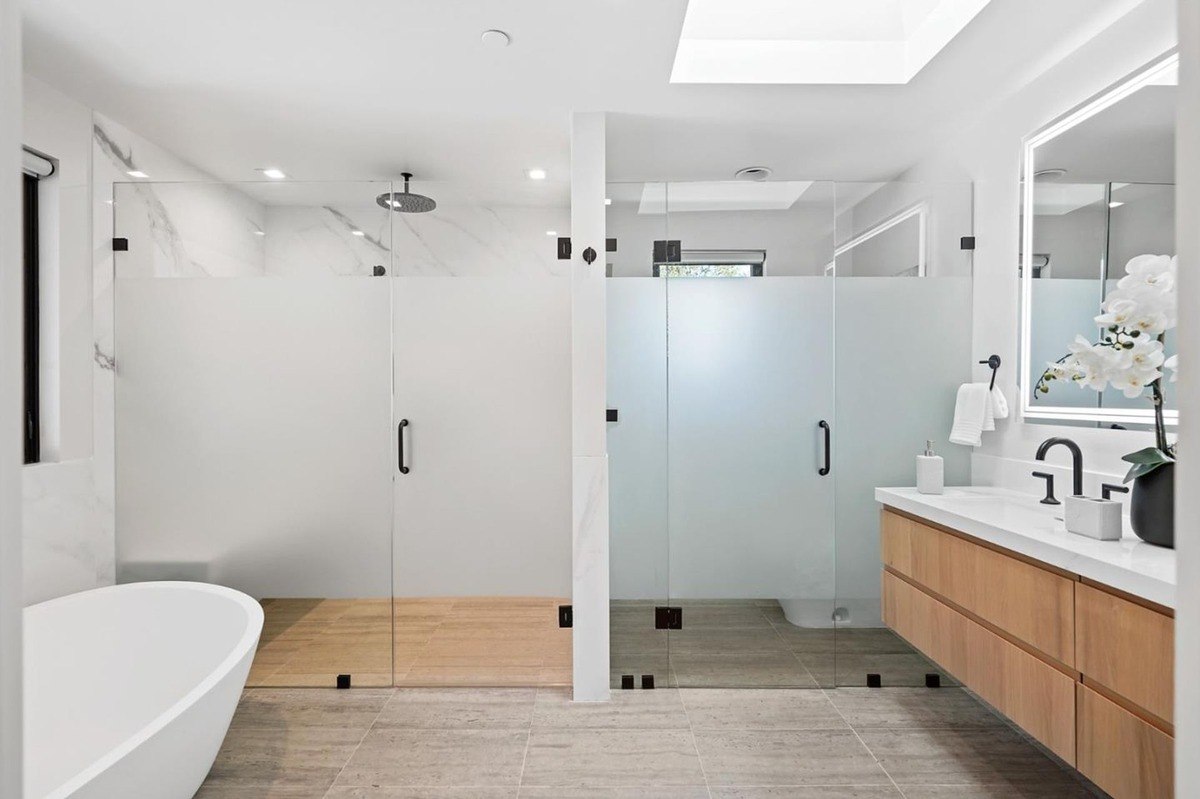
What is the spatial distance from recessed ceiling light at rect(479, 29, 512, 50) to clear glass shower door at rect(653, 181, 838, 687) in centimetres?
96

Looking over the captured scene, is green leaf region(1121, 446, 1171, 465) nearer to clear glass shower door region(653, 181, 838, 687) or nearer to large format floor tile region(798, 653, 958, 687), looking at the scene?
clear glass shower door region(653, 181, 838, 687)

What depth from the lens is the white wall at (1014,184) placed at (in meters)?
1.92

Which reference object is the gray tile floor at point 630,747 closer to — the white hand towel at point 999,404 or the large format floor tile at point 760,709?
the large format floor tile at point 760,709

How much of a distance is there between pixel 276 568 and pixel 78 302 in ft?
4.57

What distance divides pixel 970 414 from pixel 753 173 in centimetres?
158

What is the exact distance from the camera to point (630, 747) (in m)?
2.16

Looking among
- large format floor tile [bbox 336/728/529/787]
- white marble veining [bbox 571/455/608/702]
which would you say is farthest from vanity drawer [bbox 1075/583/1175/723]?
large format floor tile [bbox 336/728/529/787]

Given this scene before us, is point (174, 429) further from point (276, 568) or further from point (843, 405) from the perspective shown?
point (843, 405)

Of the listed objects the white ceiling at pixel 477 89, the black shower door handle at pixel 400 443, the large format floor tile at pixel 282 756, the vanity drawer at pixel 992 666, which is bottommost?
the large format floor tile at pixel 282 756

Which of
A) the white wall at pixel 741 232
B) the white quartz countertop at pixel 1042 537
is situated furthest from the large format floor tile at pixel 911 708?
the white wall at pixel 741 232

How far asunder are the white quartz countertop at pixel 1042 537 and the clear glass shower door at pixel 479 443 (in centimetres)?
154

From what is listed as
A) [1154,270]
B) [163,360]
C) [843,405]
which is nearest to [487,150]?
[163,360]

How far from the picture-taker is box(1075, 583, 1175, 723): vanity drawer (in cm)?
132

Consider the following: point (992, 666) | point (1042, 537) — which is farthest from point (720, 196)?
point (992, 666)
